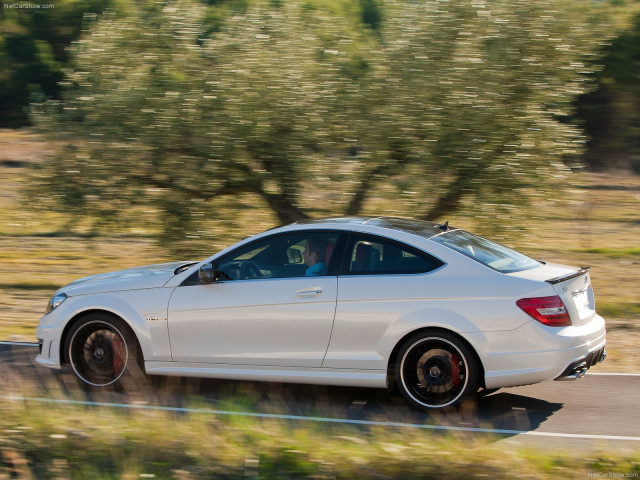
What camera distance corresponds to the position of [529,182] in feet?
36.9

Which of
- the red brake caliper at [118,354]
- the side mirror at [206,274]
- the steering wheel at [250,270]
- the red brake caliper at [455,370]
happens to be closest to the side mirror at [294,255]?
the steering wheel at [250,270]

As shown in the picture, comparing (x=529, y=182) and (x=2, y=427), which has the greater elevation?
(x=529, y=182)

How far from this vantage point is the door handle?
711cm

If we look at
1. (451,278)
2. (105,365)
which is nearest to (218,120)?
(105,365)

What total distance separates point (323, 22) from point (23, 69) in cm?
2186

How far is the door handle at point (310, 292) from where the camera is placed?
23.3 feet

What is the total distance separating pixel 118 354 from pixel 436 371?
2626 millimetres

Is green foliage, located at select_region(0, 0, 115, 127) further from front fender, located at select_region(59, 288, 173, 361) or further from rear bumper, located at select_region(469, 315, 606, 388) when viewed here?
rear bumper, located at select_region(469, 315, 606, 388)

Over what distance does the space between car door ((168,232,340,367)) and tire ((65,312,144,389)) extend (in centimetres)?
43

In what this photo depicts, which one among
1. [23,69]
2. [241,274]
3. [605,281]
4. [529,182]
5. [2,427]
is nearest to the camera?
[2,427]

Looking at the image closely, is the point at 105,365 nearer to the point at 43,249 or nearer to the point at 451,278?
the point at 451,278

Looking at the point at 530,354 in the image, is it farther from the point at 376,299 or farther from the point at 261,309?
the point at 261,309

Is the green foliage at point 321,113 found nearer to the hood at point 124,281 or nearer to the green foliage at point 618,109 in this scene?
the hood at point 124,281

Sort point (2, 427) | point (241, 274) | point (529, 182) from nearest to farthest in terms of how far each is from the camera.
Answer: point (2, 427) → point (241, 274) → point (529, 182)
